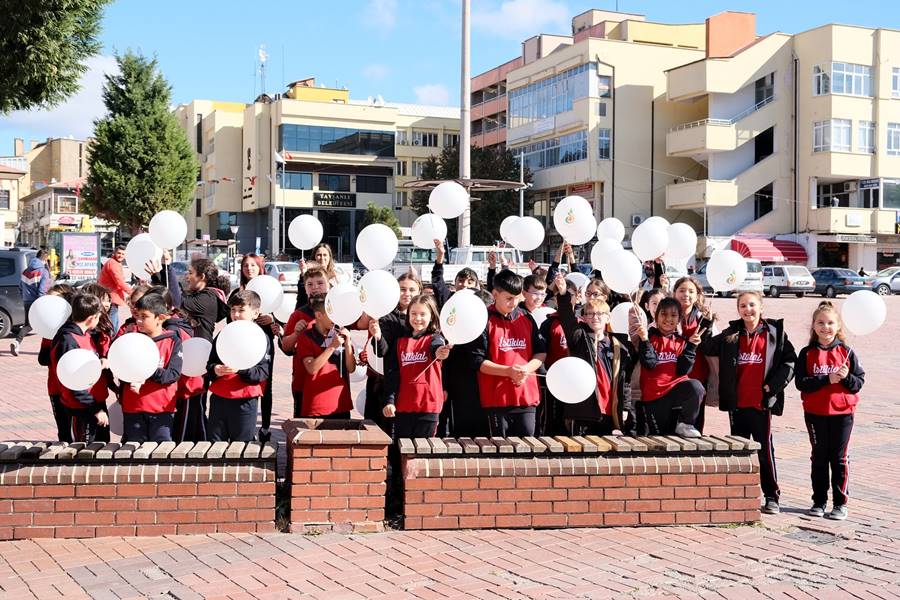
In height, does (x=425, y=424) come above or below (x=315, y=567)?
above

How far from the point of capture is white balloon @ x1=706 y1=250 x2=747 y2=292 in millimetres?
7699

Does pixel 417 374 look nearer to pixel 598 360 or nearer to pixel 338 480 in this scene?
pixel 338 480

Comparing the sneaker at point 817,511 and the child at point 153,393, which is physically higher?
the child at point 153,393

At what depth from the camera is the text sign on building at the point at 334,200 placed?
69.7 meters

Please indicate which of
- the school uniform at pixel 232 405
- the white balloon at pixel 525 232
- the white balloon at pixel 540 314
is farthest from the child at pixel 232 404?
the white balloon at pixel 525 232

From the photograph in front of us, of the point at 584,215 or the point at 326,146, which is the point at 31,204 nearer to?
the point at 326,146

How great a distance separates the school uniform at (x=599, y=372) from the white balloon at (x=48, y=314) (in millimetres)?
3337

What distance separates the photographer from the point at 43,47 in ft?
28.5

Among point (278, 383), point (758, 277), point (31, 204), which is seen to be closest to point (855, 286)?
point (758, 277)

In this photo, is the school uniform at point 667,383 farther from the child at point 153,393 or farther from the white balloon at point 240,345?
the child at point 153,393

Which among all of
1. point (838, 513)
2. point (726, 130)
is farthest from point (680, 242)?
point (726, 130)

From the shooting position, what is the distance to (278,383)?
1265cm

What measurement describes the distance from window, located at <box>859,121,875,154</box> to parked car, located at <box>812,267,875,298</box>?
463 inches

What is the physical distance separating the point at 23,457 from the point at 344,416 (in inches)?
79.9
